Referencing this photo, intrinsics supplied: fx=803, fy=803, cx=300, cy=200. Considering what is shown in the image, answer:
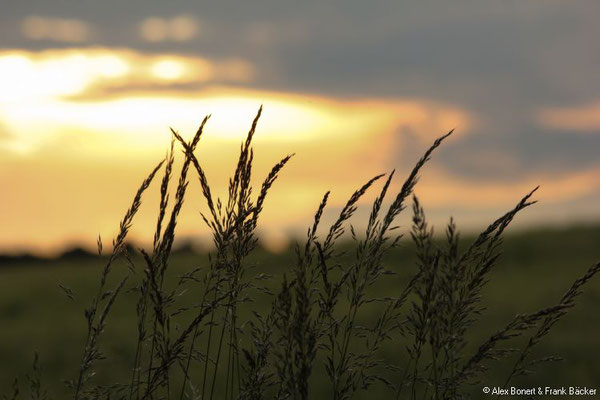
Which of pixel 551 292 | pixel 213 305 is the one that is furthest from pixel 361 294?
pixel 551 292

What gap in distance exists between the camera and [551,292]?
22.0 meters

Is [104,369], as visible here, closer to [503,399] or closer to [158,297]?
[503,399]

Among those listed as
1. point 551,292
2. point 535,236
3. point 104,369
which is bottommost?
point 104,369

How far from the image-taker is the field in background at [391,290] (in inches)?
654

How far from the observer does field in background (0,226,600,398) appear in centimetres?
1661

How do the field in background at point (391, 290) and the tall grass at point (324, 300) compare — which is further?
the field in background at point (391, 290)

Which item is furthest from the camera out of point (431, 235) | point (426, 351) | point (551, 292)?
point (551, 292)

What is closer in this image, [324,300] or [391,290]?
[324,300]

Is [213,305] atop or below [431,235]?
below

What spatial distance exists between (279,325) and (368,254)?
21.6 inches

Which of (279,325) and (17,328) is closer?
(279,325)

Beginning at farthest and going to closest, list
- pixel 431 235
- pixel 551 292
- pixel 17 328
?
pixel 17 328
pixel 551 292
pixel 431 235

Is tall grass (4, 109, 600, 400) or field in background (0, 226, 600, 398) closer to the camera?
tall grass (4, 109, 600, 400)

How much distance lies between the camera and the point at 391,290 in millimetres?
25859
